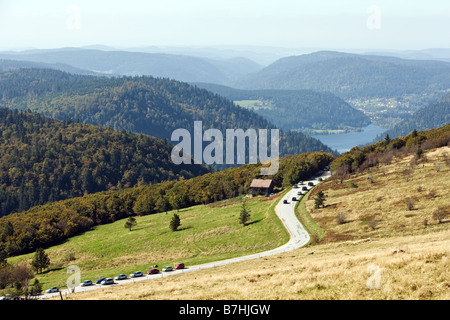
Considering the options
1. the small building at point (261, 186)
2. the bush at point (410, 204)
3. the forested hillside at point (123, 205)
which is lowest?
the forested hillside at point (123, 205)

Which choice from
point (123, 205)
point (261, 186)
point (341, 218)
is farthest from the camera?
point (123, 205)

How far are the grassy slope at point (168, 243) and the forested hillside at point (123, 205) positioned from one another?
5.94 metres

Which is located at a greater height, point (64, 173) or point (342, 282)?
point (342, 282)

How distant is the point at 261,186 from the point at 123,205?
41.4 meters

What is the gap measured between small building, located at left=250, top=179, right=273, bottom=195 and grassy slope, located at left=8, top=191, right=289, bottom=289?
26.3ft

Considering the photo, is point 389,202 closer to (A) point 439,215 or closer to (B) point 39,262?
(A) point 439,215

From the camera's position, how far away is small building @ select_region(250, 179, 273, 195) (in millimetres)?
96375

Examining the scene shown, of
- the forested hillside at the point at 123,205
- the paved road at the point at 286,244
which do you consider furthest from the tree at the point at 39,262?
the forested hillside at the point at 123,205

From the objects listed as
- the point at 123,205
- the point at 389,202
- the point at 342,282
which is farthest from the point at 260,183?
the point at 342,282

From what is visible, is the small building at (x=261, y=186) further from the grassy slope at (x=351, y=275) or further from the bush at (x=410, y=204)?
the bush at (x=410, y=204)

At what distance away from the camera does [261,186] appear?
96688mm

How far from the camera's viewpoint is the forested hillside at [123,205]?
85.0m
